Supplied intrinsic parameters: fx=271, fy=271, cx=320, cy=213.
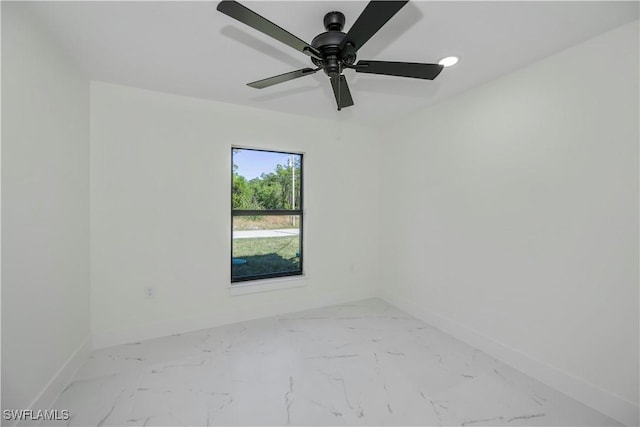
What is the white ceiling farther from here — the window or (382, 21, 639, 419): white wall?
the window

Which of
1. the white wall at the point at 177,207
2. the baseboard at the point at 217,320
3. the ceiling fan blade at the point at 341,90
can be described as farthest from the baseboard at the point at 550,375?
the ceiling fan blade at the point at 341,90

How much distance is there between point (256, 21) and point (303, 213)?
2318 millimetres

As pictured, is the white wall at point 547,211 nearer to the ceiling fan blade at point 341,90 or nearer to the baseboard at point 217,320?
the baseboard at point 217,320

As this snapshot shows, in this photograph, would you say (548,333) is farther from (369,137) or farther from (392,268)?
(369,137)

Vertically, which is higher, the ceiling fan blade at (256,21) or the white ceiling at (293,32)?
the white ceiling at (293,32)

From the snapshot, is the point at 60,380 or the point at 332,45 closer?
the point at 332,45

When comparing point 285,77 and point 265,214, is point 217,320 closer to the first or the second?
point 265,214

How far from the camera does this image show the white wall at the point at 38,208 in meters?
1.39

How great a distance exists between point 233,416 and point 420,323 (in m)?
2.10

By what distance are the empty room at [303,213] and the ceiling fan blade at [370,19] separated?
1 cm

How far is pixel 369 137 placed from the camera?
3.73m

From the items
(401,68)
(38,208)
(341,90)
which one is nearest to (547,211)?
(401,68)

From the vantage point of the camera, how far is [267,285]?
3.12m

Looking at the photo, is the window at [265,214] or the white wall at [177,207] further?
the window at [265,214]
